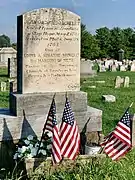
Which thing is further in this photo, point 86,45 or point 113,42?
point 113,42

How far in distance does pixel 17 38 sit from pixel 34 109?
1211 mm

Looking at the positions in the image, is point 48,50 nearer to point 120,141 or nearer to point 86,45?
point 120,141

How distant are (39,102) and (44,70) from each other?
0.53 m

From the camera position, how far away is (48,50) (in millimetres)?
6602

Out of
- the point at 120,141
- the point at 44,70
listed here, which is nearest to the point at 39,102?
the point at 44,70

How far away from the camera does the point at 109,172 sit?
5234 millimetres

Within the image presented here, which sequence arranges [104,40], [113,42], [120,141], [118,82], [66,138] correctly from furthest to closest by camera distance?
[104,40] < [113,42] < [118,82] < [120,141] < [66,138]

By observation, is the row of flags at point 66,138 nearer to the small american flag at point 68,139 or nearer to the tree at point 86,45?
the small american flag at point 68,139

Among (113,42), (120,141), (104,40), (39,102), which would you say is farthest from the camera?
(104,40)

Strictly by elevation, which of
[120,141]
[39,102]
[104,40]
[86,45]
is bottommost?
[120,141]

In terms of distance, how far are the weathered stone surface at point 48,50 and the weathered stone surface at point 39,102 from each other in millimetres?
154

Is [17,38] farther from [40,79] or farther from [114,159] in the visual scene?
[114,159]

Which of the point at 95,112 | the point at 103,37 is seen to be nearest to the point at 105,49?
the point at 103,37

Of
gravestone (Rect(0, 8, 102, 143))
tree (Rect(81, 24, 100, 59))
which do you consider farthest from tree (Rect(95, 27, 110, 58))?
gravestone (Rect(0, 8, 102, 143))
